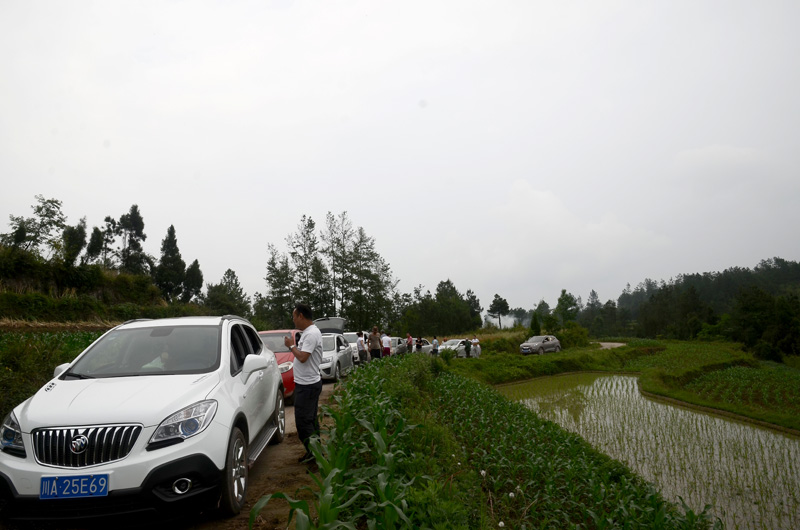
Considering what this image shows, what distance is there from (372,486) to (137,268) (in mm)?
59629

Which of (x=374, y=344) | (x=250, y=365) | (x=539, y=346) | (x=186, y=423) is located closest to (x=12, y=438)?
(x=186, y=423)

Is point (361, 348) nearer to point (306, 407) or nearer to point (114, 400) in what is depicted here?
point (306, 407)

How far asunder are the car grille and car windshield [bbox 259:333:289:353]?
25.2 ft

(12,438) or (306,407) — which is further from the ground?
(12,438)

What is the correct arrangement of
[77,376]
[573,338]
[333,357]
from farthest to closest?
[573,338] → [333,357] → [77,376]

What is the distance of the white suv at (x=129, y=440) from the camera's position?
351 centimetres

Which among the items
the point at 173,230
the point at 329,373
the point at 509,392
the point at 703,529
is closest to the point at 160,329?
the point at 703,529

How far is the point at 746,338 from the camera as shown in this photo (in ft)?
170

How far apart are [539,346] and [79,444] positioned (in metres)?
38.0

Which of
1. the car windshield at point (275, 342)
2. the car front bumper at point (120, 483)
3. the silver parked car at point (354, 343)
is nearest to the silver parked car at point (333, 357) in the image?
the car windshield at point (275, 342)

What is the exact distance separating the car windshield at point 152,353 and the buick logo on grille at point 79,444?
102 cm

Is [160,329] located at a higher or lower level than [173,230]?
lower

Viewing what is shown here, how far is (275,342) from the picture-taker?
38.1ft

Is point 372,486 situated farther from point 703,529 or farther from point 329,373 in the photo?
point 329,373
